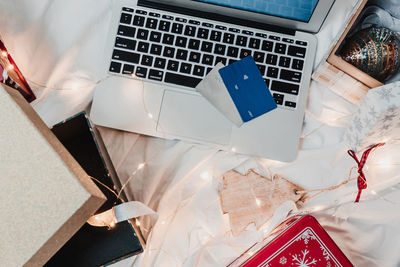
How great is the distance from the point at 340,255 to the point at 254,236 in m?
0.17

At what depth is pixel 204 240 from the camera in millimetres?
676

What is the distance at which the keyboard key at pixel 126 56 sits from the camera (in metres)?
0.65

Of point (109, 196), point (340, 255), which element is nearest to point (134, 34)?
point (109, 196)

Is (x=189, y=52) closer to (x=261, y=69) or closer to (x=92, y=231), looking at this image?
(x=261, y=69)

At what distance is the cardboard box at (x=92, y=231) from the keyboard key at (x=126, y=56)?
163mm

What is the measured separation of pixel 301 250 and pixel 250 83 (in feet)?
0.98

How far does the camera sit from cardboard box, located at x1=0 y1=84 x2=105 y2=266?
36cm

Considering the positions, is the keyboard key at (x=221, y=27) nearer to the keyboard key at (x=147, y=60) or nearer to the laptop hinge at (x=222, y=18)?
the laptop hinge at (x=222, y=18)

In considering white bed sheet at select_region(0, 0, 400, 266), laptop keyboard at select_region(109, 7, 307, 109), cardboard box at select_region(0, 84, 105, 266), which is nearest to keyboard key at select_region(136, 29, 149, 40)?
laptop keyboard at select_region(109, 7, 307, 109)

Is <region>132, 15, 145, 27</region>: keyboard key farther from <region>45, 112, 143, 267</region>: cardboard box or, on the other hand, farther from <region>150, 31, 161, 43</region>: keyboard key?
<region>45, 112, 143, 267</region>: cardboard box

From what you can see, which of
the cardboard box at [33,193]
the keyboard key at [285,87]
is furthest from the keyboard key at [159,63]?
the cardboard box at [33,193]

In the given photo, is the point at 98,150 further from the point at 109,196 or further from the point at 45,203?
the point at 45,203

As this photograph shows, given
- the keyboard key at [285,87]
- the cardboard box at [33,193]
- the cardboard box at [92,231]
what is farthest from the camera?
the keyboard key at [285,87]

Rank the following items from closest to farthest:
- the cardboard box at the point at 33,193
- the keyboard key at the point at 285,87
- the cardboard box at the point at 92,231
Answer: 1. the cardboard box at the point at 33,193
2. the cardboard box at the point at 92,231
3. the keyboard key at the point at 285,87
